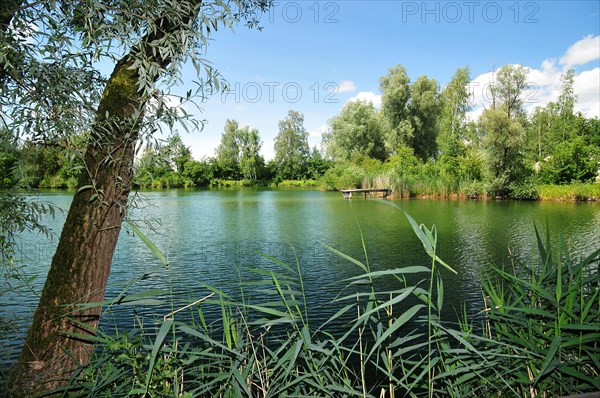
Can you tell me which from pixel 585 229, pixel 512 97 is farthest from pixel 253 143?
pixel 585 229

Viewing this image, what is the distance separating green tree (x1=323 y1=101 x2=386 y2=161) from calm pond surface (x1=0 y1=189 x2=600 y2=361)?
21484 mm

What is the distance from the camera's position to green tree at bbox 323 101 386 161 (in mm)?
40688

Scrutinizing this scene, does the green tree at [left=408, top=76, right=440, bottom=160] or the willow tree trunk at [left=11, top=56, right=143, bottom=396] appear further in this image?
the green tree at [left=408, top=76, right=440, bottom=160]

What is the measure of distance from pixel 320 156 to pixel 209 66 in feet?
212

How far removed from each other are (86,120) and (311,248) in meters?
9.18

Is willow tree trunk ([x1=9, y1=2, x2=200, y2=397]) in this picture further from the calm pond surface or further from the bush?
the bush

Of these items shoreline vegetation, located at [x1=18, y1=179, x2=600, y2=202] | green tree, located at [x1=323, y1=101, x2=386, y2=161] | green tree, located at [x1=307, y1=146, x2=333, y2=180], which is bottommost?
shoreline vegetation, located at [x1=18, y1=179, x2=600, y2=202]

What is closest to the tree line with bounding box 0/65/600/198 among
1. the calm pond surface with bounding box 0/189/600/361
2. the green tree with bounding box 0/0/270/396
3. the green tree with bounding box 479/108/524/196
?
the green tree with bounding box 479/108/524/196

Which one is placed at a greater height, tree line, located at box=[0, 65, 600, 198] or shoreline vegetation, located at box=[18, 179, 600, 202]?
tree line, located at box=[0, 65, 600, 198]

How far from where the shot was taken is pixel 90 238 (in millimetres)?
2768

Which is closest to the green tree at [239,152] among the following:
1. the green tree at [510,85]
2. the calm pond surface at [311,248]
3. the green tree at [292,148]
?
the green tree at [292,148]

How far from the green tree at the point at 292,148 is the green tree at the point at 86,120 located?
57.2 m

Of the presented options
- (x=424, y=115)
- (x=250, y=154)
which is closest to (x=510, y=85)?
(x=424, y=115)

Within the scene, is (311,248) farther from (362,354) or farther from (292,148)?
(292,148)
